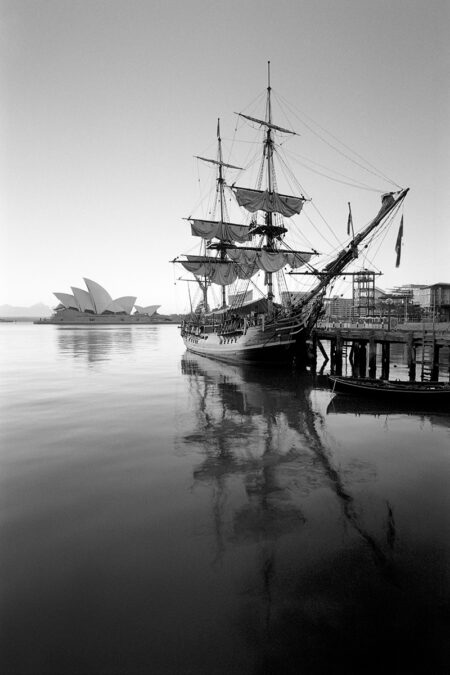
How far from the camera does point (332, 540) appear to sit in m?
7.00

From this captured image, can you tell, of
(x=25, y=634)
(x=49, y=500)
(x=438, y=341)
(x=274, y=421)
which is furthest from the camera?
(x=438, y=341)

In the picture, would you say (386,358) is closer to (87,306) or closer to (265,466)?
(265,466)

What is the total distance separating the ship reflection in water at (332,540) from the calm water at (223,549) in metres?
0.03

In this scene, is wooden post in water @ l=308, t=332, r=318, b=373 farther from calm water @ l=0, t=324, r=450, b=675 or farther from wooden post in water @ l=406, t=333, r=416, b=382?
calm water @ l=0, t=324, r=450, b=675

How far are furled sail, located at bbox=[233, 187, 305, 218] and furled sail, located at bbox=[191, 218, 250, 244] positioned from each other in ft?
26.9

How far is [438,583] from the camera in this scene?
5.77 meters

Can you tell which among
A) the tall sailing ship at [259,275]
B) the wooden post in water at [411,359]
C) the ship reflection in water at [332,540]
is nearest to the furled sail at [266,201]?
the tall sailing ship at [259,275]

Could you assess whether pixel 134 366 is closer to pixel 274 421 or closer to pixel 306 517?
pixel 274 421

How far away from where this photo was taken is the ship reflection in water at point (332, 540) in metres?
4.67

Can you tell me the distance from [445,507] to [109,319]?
18263cm

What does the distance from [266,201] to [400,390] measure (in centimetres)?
3005

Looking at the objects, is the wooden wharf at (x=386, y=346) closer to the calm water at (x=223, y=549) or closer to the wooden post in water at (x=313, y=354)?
the wooden post in water at (x=313, y=354)

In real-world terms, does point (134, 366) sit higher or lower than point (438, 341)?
lower

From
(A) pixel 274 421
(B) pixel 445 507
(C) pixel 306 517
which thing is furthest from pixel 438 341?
(C) pixel 306 517
